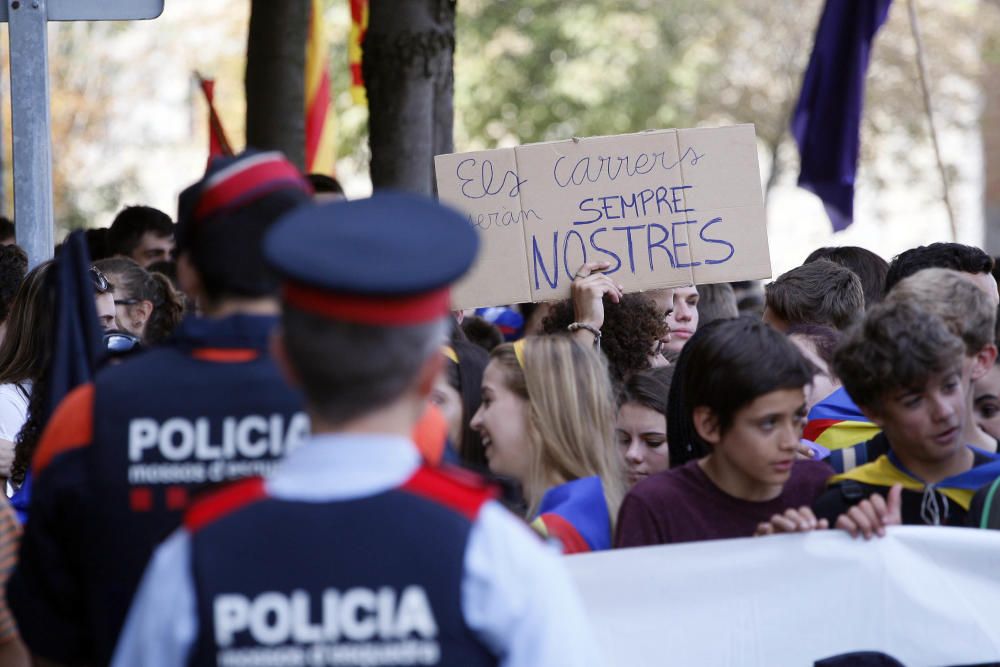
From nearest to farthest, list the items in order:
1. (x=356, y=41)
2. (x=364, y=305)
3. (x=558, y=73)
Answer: (x=364, y=305) → (x=356, y=41) → (x=558, y=73)

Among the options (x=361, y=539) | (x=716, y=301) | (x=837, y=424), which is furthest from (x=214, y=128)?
(x=361, y=539)

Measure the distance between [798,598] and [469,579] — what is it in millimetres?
1621

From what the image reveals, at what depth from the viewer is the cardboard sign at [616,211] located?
5.63 metres

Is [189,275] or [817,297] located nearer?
[189,275]

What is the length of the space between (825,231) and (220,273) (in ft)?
104

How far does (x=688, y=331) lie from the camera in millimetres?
6566

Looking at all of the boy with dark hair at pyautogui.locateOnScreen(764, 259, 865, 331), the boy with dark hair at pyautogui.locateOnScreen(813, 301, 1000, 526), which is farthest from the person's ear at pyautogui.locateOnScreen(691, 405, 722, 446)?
the boy with dark hair at pyautogui.locateOnScreen(764, 259, 865, 331)

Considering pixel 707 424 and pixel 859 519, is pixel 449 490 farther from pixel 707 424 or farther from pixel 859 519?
pixel 707 424

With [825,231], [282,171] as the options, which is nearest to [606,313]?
[282,171]

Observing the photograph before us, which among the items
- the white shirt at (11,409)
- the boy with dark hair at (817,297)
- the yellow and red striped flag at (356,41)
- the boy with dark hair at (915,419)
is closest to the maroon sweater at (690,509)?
the boy with dark hair at (915,419)

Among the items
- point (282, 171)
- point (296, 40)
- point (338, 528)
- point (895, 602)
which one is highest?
point (296, 40)

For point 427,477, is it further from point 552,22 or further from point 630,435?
point 552,22

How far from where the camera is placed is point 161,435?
2643mm

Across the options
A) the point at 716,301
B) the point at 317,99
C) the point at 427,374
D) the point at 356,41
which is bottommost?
the point at 427,374
